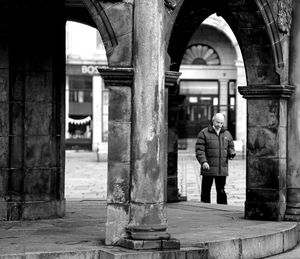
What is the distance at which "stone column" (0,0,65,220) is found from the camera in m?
12.3

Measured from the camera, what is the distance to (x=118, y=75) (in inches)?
367

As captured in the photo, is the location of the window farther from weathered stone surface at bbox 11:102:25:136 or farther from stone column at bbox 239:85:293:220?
stone column at bbox 239:85:293:220

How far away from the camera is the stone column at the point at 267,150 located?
40.3 feet

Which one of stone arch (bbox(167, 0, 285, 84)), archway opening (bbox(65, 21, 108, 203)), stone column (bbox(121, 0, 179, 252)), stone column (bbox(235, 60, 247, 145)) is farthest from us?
stone column (bbox(235, 60, 247, 145))

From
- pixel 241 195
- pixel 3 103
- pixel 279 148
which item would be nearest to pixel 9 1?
pixel 3 103

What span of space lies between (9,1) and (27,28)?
1.50 feet

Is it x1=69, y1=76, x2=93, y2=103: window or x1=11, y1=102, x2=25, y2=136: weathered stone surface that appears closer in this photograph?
x1=11, y1=102, x2=25, y2=136: weathered stone surface

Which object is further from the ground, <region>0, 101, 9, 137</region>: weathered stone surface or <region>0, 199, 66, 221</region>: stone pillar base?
<region>0, 101, 9, 137</region>: weathered stone surface

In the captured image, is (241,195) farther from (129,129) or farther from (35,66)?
(129,129)

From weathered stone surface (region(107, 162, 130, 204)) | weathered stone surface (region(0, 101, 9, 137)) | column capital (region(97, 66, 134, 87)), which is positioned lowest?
weathered stone surface (region(107, 162, 130, 204))

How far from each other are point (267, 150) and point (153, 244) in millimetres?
3813

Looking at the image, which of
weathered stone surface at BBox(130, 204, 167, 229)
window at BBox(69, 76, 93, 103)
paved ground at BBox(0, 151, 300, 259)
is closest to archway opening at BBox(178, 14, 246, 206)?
window at BBox(69, 76, 93, 103)

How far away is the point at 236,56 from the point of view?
4547 cm

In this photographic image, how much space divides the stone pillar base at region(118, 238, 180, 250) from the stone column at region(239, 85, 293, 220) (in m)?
3.48
